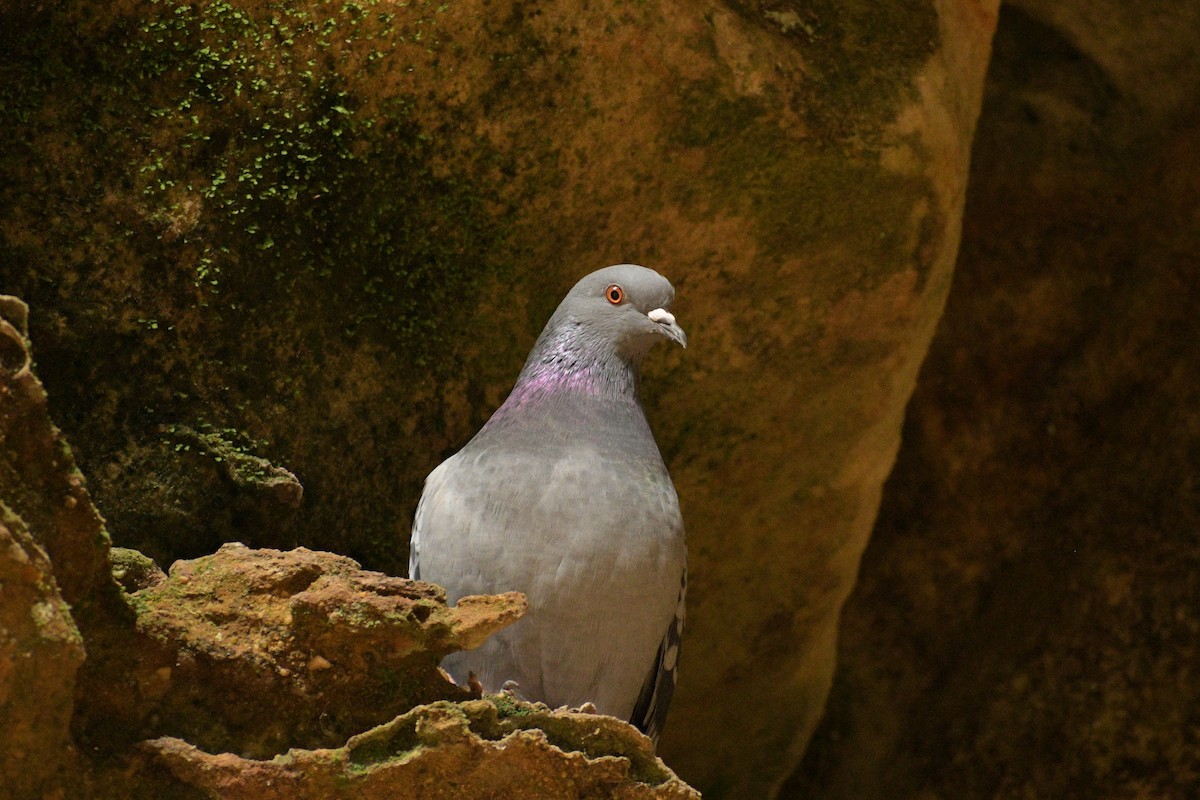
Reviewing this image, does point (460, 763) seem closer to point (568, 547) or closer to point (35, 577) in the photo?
point (35, 577)

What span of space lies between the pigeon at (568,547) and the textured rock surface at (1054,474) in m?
2.62

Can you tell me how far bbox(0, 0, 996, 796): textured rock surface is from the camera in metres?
3.92

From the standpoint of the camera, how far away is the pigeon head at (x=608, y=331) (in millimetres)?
4176

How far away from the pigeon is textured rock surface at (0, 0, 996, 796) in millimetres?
574

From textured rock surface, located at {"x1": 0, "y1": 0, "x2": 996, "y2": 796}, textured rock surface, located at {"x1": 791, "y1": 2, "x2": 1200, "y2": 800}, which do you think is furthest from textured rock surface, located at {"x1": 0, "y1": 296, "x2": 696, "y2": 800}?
textured rock surface, located at {"x1": 791, "y1": 2, "x2": 1200, "y2": 800}

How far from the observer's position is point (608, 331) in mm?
4207

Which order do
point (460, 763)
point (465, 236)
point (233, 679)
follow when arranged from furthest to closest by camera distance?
point (465, 236)
point (233, 679)
point (460, 763)

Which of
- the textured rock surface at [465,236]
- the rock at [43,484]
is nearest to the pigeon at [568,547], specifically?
the textured rock surface at [465,236]

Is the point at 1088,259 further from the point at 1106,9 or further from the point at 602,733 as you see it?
the point at 602,733

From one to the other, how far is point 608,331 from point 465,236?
2.18 feet

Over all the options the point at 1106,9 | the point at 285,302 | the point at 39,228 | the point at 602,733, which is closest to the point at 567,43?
the point at 285,302

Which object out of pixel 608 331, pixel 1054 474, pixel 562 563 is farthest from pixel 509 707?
pixel 1054 474

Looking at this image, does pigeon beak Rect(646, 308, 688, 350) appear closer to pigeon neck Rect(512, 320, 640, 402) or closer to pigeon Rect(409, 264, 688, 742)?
pigeon Rect(409, 264, 688, 742)

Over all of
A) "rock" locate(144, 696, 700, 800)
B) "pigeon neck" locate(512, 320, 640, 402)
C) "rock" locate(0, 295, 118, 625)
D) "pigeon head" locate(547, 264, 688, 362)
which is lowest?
"rock" locate(144, 696, 700, 800)
